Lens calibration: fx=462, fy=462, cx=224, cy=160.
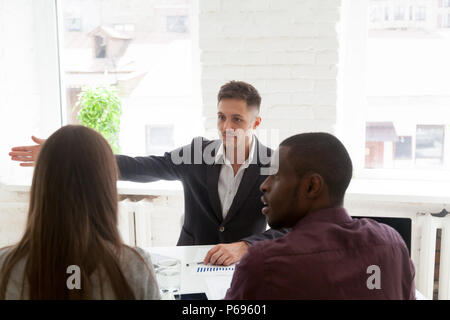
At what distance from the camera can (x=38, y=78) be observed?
3.06 m

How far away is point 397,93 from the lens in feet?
8.88

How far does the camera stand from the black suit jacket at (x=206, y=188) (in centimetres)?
197

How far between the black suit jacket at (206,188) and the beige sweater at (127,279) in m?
0.97

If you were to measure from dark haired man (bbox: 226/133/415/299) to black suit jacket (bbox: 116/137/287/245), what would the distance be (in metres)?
0.79

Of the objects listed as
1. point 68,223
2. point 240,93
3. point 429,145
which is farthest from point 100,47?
point 68,223

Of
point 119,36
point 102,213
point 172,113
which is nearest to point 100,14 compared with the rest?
point 119,36

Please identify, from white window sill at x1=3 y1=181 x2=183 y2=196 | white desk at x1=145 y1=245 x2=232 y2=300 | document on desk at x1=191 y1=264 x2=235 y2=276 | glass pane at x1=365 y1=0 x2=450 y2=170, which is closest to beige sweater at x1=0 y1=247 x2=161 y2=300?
white desk at x1=145 y1=245 x2=232 y2=300

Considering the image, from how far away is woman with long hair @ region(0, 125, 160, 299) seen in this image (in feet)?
3.03

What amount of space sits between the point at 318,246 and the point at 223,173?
3.76 ft

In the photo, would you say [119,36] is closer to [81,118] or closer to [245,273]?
[81,118]

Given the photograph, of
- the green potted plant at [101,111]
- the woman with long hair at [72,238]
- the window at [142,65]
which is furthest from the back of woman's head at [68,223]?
the window at [142,65]

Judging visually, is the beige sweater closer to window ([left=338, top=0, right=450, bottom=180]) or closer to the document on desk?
the document on desk

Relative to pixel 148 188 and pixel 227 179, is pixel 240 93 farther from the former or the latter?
pixel 148 188
